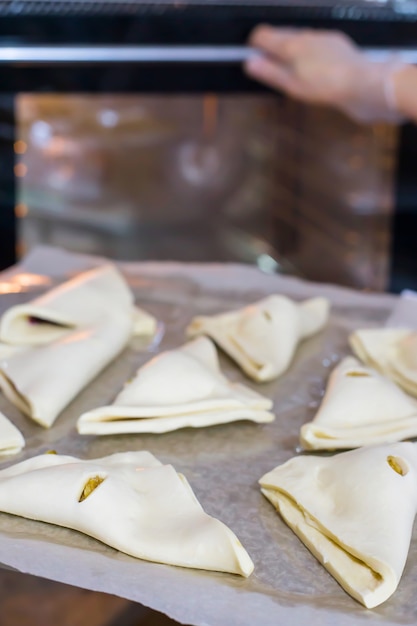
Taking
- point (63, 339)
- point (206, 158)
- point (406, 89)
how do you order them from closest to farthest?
point (63, 339), point (406, 89), point (206, 158)

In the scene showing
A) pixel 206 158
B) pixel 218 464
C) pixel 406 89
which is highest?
pixel 406 89

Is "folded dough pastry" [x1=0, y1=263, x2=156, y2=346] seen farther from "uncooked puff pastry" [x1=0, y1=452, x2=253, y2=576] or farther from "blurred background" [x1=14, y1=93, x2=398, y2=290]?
"blurred background" [x1=14, y1=93, x2=398, y2=290]

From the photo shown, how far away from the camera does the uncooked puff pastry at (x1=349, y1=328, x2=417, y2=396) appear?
3.57 feet

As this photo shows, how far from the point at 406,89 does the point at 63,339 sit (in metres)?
0.74

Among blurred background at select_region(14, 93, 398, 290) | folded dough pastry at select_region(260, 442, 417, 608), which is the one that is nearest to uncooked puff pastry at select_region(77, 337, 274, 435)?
folded dough pastry at select_region(260, 442, 417, 608)

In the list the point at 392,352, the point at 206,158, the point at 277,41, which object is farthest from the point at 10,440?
the point at 206,158

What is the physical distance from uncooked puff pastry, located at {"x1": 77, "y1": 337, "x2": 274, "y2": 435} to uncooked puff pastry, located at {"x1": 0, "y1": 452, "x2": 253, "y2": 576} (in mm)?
95

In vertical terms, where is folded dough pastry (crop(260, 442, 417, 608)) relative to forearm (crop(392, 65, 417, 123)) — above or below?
below

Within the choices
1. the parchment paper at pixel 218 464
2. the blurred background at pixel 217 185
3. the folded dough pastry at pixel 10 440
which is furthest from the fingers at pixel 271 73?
the folded dough pastry at pixel 10 440

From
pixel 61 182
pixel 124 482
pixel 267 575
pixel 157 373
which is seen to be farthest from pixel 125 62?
pixel 267 575

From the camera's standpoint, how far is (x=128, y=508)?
29.8 inches

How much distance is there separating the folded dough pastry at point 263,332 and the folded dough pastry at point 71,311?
0.32 ft

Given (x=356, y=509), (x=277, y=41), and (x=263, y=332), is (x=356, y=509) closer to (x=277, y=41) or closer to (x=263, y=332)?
(x=263, y=332)

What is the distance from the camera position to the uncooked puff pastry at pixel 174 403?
92 centimetres
